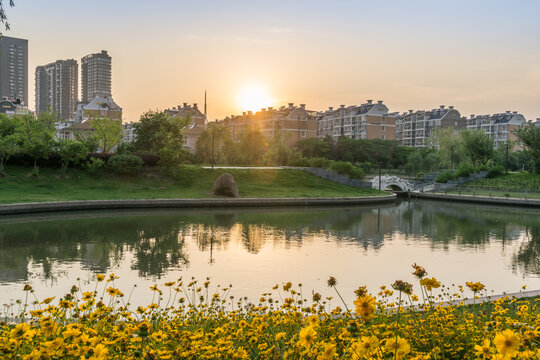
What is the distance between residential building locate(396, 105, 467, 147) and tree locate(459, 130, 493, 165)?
3857 centimetres

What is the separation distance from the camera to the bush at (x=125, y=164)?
33688 mm

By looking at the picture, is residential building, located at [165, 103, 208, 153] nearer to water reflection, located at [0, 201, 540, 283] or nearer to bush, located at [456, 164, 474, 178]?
bush, located at [456, 164, 474, 178]

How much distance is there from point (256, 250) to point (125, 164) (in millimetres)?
20959

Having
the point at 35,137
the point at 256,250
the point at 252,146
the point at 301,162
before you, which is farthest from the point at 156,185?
the point at 252,146

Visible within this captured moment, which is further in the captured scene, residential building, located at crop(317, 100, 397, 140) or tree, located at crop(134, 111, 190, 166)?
residential building, located at crop(317, 100, 397, 140)

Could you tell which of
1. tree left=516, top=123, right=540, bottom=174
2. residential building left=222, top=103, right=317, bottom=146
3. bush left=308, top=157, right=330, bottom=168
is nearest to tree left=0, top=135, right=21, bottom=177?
bush left=308, top=157, right=330, bottom=168

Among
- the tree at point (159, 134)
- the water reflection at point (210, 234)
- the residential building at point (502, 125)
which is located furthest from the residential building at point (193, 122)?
the residential building at point (502, 125)

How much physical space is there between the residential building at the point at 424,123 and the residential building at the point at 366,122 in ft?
28.5

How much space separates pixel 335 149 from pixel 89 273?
5504 cm

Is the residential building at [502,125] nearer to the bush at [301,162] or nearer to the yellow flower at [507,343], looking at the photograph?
the bush at [301,162]

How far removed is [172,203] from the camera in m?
27.3

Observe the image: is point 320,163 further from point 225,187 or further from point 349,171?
point 225,187

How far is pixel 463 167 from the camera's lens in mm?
46219

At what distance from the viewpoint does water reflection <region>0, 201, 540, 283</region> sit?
1353 centimetres
